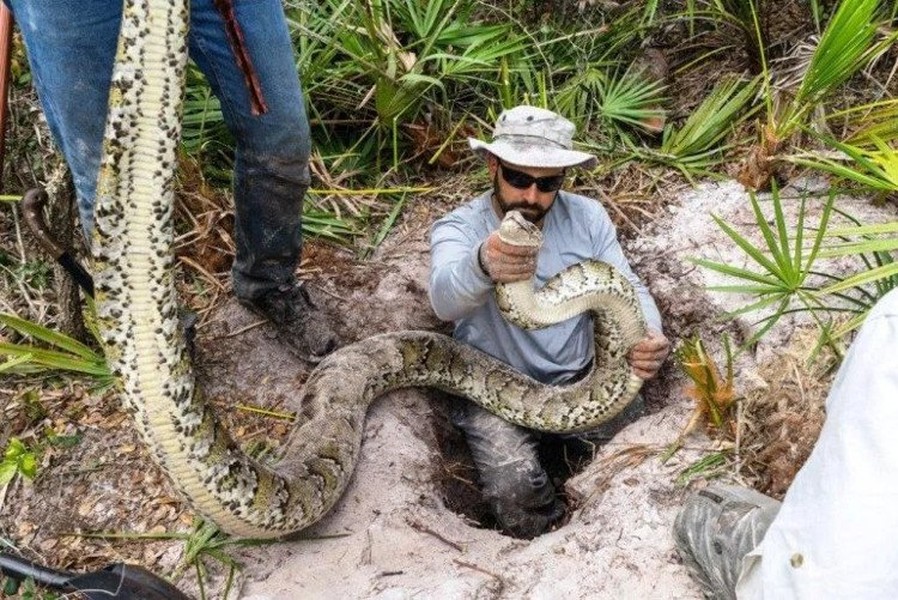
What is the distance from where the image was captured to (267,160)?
344 centimetres

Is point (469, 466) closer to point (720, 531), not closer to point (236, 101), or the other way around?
point (720, 531)

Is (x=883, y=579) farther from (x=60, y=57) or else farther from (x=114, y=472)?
(x=114, y=472)

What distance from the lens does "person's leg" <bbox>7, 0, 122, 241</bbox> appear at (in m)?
2.70

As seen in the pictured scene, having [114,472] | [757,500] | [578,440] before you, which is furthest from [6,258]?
[757,500]

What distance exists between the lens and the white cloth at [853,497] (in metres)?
1.42

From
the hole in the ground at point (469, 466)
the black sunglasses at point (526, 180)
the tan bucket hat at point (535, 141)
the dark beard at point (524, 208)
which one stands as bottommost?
the hole in the ground at point (469, 466)

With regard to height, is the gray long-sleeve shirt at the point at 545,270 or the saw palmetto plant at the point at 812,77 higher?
the saw palmetto plant at the point at 812,77

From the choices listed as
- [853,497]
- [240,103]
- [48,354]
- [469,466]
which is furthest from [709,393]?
[48,354]

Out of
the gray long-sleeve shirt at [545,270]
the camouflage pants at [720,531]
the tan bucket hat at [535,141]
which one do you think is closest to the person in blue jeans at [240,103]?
the gray long-sleeve shirt at [545,270]

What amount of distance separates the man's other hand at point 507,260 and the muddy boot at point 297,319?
139 cm

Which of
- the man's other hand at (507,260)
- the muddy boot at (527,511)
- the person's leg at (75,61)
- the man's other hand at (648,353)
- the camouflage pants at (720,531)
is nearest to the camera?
the camouflage pants at (720,531)

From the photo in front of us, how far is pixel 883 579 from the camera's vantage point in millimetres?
1420

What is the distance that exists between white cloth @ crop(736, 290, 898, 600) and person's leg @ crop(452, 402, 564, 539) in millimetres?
2367

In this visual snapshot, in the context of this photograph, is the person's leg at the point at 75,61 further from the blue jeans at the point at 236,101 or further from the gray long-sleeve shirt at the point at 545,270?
the gray long-sleeve shirt at the point at 545,270
